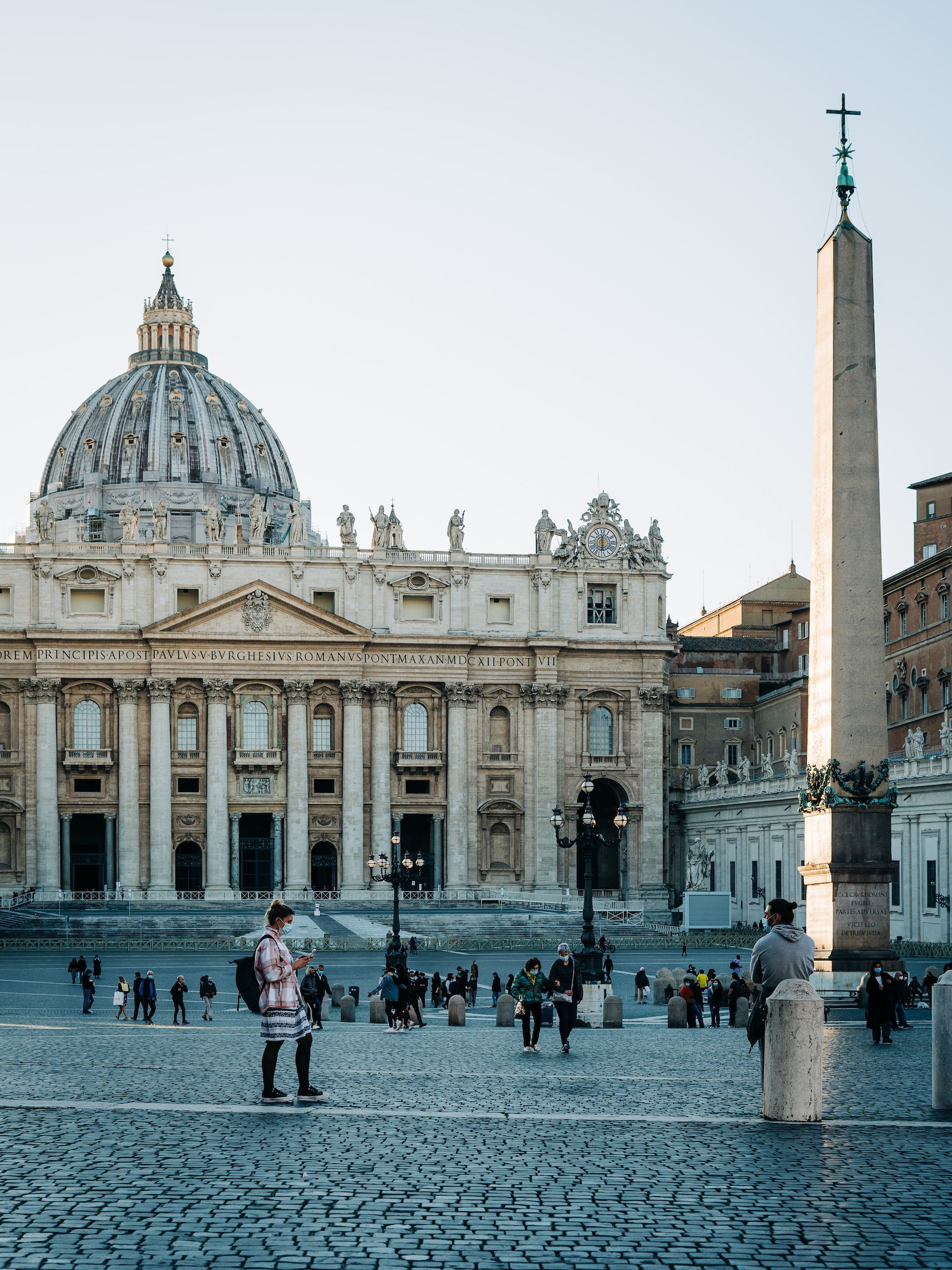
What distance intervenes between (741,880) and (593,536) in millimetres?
19373

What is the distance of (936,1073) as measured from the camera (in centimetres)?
1248

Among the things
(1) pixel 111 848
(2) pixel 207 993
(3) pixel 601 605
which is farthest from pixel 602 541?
(2) pixel 207 993

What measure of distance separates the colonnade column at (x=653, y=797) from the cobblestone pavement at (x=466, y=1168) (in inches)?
2609

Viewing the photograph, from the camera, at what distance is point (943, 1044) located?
12.4 m

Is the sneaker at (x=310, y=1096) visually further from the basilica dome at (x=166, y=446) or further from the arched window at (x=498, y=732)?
the basilica dome at (x=166, y=446)

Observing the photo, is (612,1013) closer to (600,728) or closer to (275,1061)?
(275,1061)

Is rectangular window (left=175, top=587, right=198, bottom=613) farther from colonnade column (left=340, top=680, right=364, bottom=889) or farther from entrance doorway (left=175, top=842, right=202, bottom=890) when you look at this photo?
entrance doorway (left=175, top=842, right=202, bottom=890)

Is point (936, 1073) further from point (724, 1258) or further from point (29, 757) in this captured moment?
point (29, 757)

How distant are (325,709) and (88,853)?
1300 cm

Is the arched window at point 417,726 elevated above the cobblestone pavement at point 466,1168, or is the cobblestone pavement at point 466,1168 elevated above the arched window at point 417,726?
the arched window at point 417,726

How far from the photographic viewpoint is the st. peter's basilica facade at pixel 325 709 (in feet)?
262

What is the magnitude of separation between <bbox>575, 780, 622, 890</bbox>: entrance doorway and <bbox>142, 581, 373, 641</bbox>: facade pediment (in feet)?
46.2

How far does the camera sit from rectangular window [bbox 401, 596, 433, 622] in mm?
82875

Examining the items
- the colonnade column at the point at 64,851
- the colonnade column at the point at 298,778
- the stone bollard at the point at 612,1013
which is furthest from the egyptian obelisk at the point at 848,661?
the colonnade column at the point at 64,851
